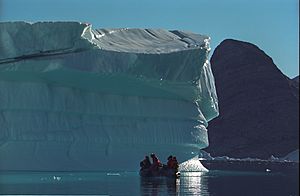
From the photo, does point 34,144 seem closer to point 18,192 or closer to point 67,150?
point 67,150

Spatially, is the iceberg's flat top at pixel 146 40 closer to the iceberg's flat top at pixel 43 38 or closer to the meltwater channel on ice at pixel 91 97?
the meltwater channel on ice at pixel 91 97

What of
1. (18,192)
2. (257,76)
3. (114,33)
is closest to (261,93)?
(257,76)

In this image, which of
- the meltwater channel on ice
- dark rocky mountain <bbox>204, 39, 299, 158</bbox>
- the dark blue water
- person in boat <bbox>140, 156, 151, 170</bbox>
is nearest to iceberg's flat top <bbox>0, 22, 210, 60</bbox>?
the meltwater channel on ice

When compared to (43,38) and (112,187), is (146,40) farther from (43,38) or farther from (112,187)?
(112,187)

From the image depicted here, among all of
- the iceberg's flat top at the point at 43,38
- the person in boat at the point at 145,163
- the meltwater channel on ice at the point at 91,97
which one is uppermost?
the iceberg's flat top at the point at 43,38

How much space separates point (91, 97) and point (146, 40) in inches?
151

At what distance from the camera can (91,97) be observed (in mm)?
25062

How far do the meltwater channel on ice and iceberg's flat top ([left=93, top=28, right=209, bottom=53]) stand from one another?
0.20 ft

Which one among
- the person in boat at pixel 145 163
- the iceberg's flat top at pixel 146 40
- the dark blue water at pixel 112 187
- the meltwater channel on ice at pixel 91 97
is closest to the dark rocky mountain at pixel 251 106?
the iceberg's flat top at pixel 146 40

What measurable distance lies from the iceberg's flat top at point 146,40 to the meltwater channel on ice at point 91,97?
6 centimetres

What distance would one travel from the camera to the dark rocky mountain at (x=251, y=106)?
70812 mm

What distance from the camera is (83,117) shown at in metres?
24.7

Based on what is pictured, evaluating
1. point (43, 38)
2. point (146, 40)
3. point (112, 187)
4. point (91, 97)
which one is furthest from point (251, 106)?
point (112, 187)

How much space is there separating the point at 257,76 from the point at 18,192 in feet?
216
